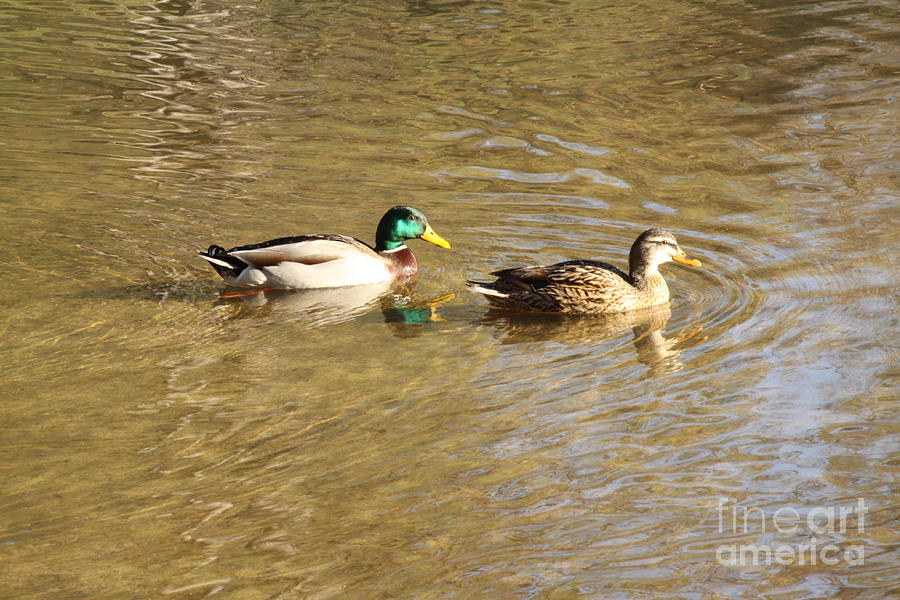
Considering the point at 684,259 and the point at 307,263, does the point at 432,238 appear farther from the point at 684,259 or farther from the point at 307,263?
the point at 684,259

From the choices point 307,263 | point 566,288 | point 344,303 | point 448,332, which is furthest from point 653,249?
point 307,263

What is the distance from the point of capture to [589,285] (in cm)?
877

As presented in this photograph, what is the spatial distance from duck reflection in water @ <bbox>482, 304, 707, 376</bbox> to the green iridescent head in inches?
54.1

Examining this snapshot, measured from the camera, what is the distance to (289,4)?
66.2 ft

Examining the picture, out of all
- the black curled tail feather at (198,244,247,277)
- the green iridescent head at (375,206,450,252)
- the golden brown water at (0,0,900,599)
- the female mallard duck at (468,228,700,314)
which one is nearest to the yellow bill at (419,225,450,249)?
the green iridescent head at (375,206,450,252)

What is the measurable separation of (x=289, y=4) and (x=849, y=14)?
29.8ft

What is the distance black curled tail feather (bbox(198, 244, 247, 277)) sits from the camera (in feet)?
30.8

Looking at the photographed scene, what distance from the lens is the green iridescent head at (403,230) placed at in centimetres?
1015

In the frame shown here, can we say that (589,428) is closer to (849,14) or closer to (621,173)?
(621,173)

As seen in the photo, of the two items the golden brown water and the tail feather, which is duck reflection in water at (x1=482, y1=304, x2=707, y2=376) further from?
the tail feather

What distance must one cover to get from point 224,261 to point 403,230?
159 cm

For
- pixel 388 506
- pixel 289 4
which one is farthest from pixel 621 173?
pixel 289 4

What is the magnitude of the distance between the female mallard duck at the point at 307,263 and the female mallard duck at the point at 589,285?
1128 millimetres

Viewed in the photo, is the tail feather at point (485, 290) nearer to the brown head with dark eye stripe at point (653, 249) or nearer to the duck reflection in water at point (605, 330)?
the duck reflection in water at point (605, 330)
